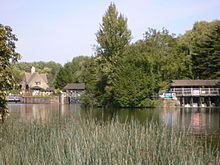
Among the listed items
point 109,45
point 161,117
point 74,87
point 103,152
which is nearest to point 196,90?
point 109,45

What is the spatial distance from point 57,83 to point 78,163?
273 ft

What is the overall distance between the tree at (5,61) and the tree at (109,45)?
37.9 meters

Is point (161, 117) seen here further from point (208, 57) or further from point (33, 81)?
point (33, 81)

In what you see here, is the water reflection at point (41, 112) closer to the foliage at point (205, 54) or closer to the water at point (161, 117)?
the water at point (161, 117)

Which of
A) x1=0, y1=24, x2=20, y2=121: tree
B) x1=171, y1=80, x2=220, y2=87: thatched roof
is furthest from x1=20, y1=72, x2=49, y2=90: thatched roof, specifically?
x1=0, y1=24, x2=20, y2=121: tree

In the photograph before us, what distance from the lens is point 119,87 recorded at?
4869 cm

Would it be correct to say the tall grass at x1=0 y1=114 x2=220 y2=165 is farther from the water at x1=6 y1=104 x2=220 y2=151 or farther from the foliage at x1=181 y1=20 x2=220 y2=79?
the foliage at x1=181 y1=20 x2=220 y2=79

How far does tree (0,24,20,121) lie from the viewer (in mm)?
11228

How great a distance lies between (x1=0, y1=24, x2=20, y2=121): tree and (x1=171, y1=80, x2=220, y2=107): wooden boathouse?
143ft

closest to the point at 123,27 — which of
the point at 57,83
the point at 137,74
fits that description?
the point at 137,74

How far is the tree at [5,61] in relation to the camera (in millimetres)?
A: 11228

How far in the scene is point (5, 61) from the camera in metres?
11.9

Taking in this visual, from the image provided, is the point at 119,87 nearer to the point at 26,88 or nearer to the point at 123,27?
the point at 123,27

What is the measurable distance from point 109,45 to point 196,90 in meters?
15.2
